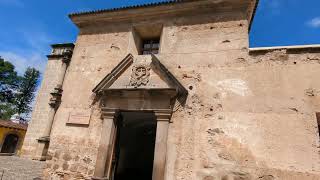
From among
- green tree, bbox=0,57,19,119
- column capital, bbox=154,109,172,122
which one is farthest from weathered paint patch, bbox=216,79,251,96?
green tree, bbox=0,57,19,119

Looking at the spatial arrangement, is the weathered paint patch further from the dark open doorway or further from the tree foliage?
the tree foliage

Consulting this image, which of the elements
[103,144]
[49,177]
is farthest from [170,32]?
[49,177]

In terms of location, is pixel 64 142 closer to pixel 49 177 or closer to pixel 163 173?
pixel 49 177

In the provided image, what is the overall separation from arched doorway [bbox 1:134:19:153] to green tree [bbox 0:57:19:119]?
7.48 meters

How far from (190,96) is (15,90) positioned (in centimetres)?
3265

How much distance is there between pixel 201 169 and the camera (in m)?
4.62

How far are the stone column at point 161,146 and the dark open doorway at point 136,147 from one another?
79.6 inches

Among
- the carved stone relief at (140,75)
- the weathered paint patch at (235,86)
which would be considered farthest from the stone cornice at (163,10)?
the weathered paint patch at (235,86)

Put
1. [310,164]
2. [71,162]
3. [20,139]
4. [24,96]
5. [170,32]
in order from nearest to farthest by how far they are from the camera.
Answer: [310,164], [71,162], [170,32], [20,139], [24,96]

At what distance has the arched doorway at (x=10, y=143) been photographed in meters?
21.4

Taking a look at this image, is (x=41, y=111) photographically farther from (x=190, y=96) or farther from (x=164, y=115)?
(x=190, y=96)

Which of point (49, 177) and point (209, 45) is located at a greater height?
point (209, 45)

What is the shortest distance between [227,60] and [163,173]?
297 cm

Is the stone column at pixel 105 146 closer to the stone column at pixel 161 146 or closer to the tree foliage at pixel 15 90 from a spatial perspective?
the stone column at pixel 161 146
